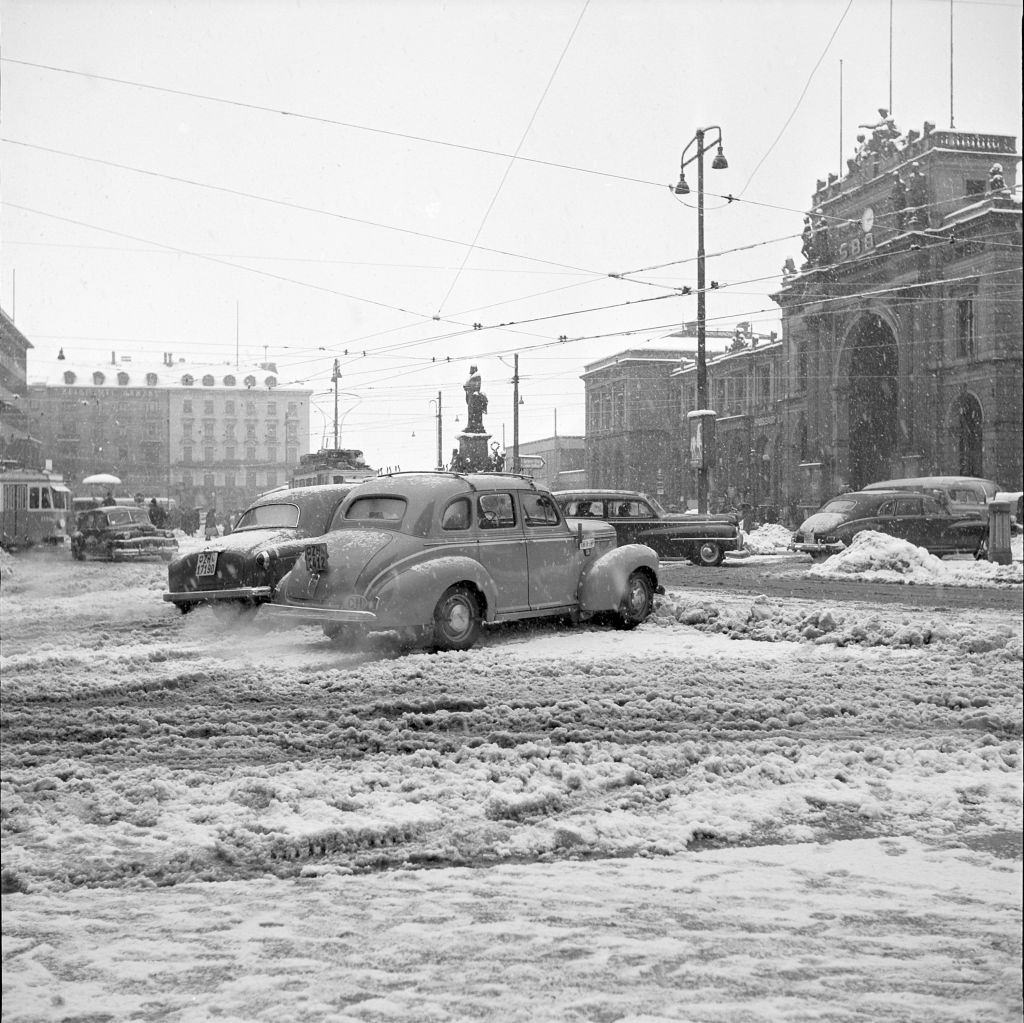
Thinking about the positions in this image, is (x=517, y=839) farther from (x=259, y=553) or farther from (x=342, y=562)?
(x=259, y=553)

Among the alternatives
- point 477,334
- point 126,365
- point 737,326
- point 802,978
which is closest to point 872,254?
point 737,326

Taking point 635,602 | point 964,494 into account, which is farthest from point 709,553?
point 635,602

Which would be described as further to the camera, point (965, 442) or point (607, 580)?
point (965, 442)

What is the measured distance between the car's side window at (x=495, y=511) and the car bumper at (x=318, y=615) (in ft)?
4.49

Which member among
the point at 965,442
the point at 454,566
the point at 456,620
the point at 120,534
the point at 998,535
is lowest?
the point at 456,620

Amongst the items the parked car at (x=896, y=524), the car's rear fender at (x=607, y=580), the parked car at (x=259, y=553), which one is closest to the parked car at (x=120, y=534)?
the parked car at (x=259, y=553)

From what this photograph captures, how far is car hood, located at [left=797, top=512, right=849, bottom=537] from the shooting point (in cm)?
1548

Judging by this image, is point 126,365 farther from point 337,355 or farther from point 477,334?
point 477,334

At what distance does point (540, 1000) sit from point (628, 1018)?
195 millimetres

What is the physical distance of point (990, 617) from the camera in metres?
7.47

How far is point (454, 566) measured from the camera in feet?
22.2

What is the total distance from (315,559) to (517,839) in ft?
12.2

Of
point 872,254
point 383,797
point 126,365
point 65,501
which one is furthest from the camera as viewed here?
point 872,254

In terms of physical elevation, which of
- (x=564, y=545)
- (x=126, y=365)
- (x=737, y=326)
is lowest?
(x=564, y=545)
